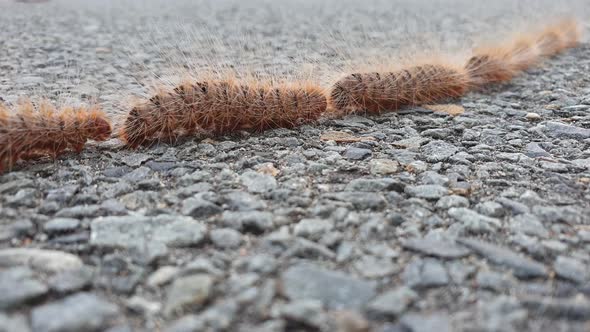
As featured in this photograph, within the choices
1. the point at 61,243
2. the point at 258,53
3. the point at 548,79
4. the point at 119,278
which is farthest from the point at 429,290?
the point at 258,53

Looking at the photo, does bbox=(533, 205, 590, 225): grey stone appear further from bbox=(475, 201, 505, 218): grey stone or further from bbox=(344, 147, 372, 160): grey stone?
bbox=(344, 147, 372, 160): grey stone

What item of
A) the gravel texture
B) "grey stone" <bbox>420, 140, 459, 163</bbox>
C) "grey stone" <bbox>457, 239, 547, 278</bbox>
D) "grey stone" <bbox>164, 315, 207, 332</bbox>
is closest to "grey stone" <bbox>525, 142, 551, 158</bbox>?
the gravel texture

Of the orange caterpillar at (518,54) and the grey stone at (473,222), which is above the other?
the orange caterpillar at (518,54)

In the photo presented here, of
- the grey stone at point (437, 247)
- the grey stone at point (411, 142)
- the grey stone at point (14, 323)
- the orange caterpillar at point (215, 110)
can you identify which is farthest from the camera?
the grey stone at point (411, 142)

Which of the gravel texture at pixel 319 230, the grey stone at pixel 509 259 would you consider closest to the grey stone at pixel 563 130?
the gravel texture at pixel 319 230

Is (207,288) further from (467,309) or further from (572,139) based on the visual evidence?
(572,139)

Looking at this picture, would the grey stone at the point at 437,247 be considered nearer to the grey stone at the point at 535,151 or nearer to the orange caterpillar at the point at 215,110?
the grey stone at the point at 535,151

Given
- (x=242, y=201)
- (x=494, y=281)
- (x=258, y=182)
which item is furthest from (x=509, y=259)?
(x=258, y=182)

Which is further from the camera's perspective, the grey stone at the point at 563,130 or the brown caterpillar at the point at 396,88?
the brown caterpillar at the point at 396,88
